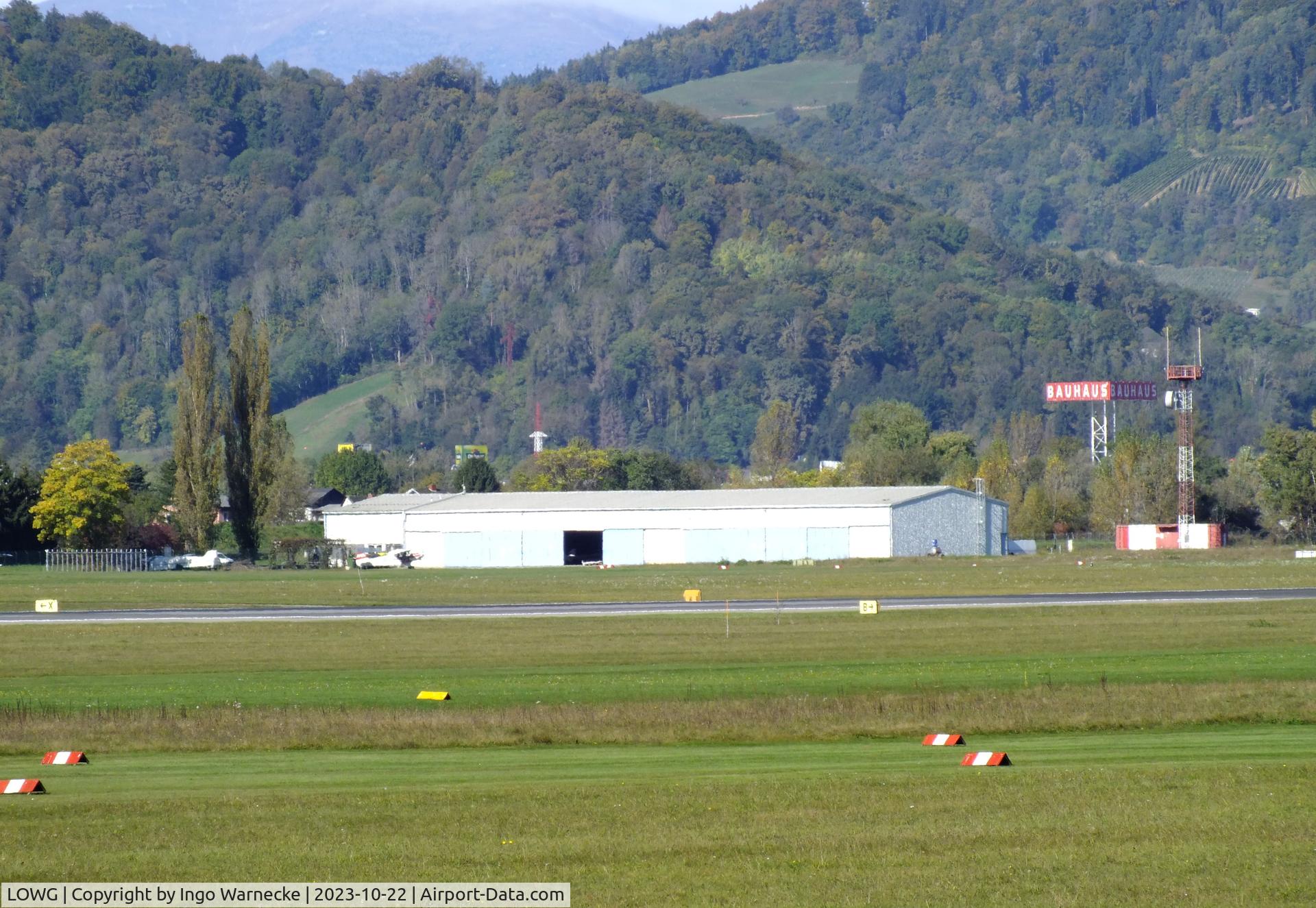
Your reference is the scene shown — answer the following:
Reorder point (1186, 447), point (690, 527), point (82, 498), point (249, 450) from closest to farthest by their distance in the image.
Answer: point (82, 498) < point (249, 450) < point (690, 527) < point (1186, 447)

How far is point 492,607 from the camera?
183ft

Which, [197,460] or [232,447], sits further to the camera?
[232,447]

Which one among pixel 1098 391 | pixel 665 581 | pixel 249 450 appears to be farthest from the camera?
pixel 1098 391

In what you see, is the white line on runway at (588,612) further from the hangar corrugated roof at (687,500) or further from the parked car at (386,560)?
the parked car at (386,560)

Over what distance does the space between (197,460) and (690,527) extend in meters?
29.6

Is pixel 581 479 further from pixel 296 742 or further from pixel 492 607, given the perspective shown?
pixel 296 742

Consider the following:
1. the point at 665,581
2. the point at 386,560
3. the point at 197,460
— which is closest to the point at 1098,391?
the point at 386,560

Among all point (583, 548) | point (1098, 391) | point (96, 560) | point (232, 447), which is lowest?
point (96, 560)

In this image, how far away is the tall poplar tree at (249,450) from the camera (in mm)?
96562

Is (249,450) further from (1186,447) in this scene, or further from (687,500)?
(1186,447)

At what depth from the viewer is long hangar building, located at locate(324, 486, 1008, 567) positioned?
95500 millimetres

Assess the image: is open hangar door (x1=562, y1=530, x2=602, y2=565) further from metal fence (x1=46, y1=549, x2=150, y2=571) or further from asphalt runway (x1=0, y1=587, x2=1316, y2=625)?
asphalt runway (x1=0, y1=587, x2=1316, y2=625)

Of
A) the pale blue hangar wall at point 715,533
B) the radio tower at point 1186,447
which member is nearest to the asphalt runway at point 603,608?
the pale blue hangar wall at point 715,533

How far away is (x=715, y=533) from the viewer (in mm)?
97000
